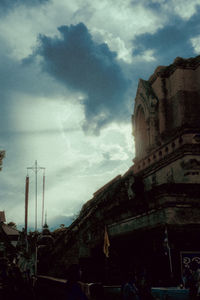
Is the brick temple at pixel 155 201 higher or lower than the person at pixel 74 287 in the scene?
higher

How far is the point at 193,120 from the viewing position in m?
22.6

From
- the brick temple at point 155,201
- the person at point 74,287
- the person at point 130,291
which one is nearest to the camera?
the person at point 74,287

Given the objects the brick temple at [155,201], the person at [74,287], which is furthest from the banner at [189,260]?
the person at [74,287]

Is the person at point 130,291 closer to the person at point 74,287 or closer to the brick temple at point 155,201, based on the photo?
the person at point 74,287

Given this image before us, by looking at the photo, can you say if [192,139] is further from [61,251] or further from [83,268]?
[61,251]

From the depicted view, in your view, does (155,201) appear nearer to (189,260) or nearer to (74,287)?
(189,260)

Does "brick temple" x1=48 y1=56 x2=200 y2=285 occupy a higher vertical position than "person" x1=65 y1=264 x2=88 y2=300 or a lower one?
higher

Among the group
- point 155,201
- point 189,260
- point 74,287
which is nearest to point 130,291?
point 74,287

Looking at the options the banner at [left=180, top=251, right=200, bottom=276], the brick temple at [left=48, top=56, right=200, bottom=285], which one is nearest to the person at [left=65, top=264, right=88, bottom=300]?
the brick temple at [left=48, top=56, right=200, bottom=285]

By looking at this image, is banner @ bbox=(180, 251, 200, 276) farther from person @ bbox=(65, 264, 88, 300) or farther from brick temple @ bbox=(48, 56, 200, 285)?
person @ bbox=(65, 264, 88, 300)

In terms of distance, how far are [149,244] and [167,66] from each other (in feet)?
48.5

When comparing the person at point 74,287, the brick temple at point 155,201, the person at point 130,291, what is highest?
the brick temple at point 155,201

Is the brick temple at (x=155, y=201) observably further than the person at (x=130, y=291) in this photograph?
Yes

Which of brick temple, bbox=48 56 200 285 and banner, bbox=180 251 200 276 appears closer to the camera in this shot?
banner, bbox=180 251 200 276
